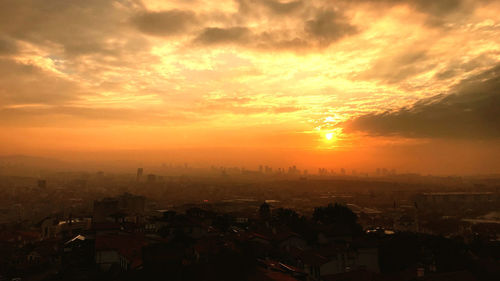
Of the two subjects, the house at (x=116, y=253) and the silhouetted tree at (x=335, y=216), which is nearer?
the house at (x=116, y=253)

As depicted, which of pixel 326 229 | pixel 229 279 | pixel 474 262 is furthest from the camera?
pixel 326 229

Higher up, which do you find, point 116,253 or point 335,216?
point 335,216

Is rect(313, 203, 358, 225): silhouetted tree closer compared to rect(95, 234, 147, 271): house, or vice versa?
rect(95, 234, 147, 271): house

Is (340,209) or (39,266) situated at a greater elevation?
(340,209)

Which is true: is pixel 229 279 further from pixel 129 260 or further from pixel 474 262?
pixel 474 262

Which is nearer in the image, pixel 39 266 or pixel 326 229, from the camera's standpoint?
pixel 39 266

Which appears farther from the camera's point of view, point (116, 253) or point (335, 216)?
point (335, 216)

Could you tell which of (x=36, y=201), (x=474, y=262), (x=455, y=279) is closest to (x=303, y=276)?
(x=455, y=279)

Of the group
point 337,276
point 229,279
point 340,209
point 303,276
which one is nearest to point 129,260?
point 229,279

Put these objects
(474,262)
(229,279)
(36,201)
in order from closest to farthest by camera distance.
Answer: (229,279)
(474,262)
(36,201)
